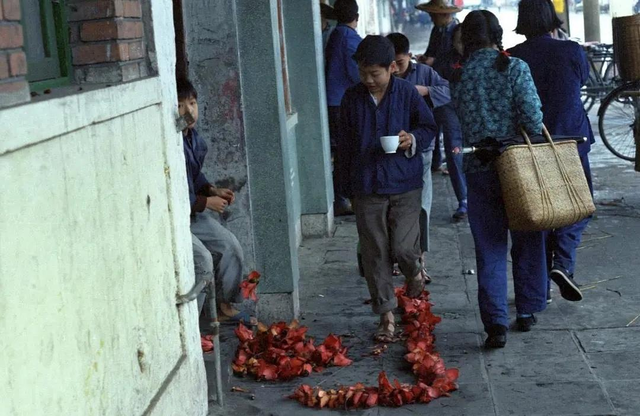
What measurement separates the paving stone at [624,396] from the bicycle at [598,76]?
1043 centimetres

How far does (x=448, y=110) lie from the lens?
9.62 m

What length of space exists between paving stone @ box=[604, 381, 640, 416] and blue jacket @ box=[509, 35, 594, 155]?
80.7 inches

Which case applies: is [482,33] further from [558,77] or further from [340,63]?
[340,63]

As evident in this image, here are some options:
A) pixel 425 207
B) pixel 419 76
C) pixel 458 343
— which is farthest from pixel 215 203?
pixel 419 76

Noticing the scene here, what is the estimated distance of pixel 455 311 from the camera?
22.5 feet

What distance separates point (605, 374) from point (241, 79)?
2.70 meters

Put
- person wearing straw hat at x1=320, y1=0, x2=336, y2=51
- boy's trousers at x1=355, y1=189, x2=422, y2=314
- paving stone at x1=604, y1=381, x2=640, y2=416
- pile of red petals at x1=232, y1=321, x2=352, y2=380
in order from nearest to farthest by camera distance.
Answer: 1. paving stone at x1=604, y1=381, x2=640, y2=416
2. pile of red petals at x1=232, y1=321, x2=352, y2=380
3. boy's trousers at x1=355, y1=189, x2=422, y2=314
4. person wearing straw hat at x1=320, y1=0, x2=336, y2=51

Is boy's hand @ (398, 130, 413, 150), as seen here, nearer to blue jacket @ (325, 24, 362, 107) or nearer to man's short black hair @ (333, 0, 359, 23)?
blue jacket @ (325, 24, 362, 107)

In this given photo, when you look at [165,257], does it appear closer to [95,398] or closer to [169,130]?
[169,130]

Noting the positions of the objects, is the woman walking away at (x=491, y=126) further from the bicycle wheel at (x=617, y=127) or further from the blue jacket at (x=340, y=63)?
the bicycle wheel at (x=617, y=127)

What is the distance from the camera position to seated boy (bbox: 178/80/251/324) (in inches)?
219

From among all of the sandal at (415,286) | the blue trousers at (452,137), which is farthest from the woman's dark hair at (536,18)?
the blue trousers at (452,137)

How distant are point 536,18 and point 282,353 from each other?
100 inches

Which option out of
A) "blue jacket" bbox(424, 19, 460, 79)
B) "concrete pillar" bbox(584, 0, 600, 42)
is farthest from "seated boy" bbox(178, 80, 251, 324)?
"concrete pillar" bbox(584, 0, 600, 42)
